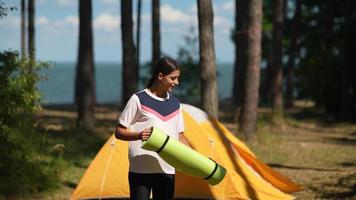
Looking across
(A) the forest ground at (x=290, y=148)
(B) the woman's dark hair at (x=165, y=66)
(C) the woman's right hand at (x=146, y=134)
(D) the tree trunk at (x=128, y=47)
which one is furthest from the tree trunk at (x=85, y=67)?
(C) the woman's right hand at (x=146, y=134)

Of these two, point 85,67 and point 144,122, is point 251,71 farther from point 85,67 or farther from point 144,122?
point 144,122

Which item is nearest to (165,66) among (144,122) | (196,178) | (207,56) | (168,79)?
(168,79)

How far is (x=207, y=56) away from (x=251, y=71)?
2988 mm

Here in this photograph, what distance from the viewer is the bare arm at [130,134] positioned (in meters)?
5.04

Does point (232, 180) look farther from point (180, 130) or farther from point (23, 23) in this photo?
point (23, 23)

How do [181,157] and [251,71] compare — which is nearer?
[181,157]

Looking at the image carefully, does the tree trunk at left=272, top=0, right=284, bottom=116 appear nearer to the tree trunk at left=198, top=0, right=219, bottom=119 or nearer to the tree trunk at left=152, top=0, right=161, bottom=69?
the tree trunk at left=152, top=0, right=161, bottom=69

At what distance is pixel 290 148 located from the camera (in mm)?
15414

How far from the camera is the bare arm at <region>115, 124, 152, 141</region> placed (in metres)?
5.04

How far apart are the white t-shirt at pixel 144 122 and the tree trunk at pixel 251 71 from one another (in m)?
10.1

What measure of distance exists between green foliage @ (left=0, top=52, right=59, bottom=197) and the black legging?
4746mm

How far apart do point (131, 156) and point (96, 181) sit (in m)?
4.02

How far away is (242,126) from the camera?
15.6m

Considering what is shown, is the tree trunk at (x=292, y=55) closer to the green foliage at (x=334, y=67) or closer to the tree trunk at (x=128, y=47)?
the green foliage at (x=334, y=67)
